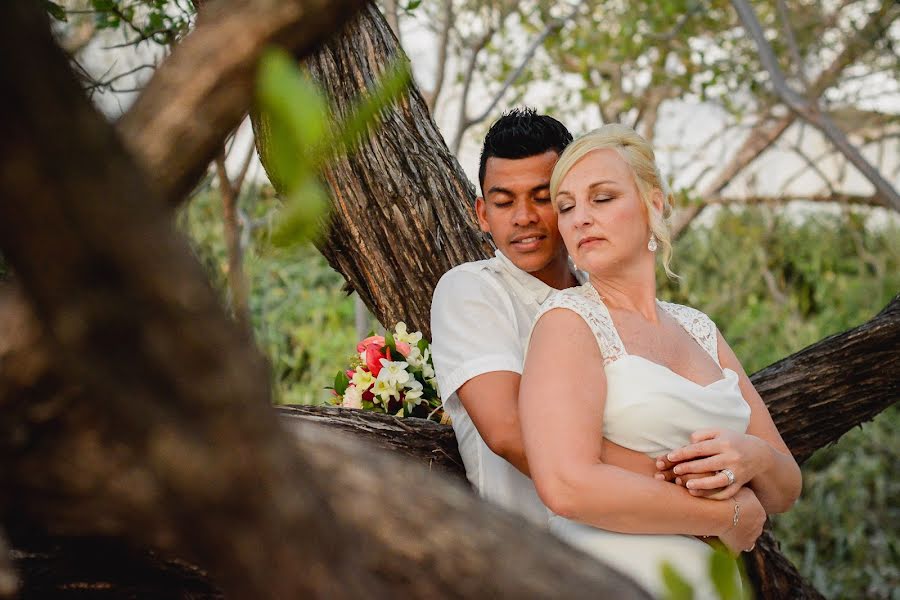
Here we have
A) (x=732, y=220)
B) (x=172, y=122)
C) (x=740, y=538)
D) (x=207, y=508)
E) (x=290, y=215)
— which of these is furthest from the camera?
(x=732, y=220)

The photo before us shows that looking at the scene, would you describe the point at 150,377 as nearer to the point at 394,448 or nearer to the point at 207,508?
the point at 207,508

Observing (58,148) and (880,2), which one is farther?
(880,2)

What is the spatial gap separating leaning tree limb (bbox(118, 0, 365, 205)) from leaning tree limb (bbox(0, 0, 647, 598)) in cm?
16

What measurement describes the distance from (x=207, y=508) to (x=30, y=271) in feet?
0.53

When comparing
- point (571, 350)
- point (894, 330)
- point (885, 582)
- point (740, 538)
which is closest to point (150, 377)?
point (571, 350)

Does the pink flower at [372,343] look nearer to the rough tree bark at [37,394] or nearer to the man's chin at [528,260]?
the man's chin at [528,260]

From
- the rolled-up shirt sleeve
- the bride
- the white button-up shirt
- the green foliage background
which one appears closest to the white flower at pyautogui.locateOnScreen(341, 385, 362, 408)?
the white button-up shirt

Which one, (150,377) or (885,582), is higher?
(150,377)

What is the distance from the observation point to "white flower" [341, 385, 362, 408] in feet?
9.50

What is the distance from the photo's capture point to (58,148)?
0.50 m

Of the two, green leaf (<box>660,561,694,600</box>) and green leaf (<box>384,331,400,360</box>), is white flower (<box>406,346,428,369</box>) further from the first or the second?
green leaf (<box>660,561,694,600</box>)

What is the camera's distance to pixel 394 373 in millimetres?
2811

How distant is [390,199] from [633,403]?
4.03ft

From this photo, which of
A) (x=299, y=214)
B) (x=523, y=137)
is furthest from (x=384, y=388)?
(x=299, y=214)
